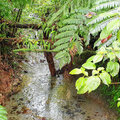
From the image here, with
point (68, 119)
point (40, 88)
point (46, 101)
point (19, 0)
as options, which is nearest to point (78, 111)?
point (68, 119)

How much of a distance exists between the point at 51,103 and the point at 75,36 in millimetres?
1481

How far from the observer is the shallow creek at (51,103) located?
2.44 m

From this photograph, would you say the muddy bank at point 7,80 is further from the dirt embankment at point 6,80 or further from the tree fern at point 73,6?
the tree fern at point 73,6

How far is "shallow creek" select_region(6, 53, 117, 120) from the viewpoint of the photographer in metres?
2.44

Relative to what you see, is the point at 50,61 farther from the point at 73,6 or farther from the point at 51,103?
the point at 73,6

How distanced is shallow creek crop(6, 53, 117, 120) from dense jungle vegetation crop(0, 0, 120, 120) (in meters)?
0.23

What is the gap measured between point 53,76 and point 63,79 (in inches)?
9.4

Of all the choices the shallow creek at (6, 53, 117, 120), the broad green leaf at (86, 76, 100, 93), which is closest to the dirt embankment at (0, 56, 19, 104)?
the shallow creek at (6, 53, 117, 120)

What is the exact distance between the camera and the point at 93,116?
7.95 ft

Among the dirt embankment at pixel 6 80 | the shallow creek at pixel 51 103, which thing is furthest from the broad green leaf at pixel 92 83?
the dirt embankment at pixel 6 80

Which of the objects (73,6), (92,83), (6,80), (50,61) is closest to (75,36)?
(73,6)

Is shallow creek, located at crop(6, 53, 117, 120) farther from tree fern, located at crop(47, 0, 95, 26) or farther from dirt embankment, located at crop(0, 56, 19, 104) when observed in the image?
tree fern, located at crop(47, 0, 95, 26)

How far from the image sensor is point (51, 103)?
9.03 feet

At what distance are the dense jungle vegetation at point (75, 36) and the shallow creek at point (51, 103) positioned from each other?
0.23 meters
